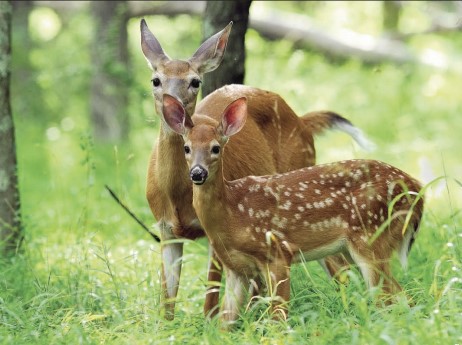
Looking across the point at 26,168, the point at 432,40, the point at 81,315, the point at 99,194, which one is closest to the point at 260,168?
the point at 81,315

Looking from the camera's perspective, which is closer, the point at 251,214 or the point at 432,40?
the point at 251,214

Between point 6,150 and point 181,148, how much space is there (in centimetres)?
177

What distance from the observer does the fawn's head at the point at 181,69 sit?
18.6ft

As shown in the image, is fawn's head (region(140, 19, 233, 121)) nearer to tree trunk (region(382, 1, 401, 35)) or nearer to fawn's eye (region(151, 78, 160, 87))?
fawn's eye (region(151, 78, 160, 87))

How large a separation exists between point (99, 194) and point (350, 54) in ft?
22.1

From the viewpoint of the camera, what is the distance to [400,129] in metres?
12.4

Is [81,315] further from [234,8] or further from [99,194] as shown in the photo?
[99,194]

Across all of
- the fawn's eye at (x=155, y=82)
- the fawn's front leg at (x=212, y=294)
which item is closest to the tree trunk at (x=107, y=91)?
the fawn's eye at (x=155, y=82)

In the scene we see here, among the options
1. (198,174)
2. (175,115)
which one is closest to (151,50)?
(175,115)

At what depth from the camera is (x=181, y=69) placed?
5.79 meters

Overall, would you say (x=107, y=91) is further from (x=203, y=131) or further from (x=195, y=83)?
(x=203, y=131)

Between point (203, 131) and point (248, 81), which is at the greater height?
point (203, 131)

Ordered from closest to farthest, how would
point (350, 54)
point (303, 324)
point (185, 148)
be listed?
point (303, 324), point (185, 148), point (350, 54)

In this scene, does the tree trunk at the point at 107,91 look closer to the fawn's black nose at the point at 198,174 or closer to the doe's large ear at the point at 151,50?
the doe's large ear at the point at 151,50
